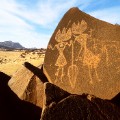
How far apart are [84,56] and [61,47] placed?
803mm

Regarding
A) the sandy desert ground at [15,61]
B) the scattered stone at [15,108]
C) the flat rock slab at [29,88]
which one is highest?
the flat rock slab at [29,88]

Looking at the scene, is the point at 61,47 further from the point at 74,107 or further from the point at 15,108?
the point at 74,107

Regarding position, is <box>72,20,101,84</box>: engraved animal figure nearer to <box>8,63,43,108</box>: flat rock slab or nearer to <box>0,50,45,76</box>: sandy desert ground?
<box>8,63,43,108</box>: flat rock slab

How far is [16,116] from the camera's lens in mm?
6305

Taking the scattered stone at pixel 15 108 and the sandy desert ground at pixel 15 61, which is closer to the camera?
the scattered stone at pixel 15 108

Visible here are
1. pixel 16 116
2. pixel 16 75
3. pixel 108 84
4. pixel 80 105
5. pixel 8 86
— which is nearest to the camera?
pixel 80 105

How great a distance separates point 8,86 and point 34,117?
114 cm

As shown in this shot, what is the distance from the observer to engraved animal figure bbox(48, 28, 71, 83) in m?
6.79

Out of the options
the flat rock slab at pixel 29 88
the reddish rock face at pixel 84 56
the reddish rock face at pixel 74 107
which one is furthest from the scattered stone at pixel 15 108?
the reddish rock face at pixel 74 107

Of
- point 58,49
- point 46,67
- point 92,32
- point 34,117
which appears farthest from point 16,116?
point 92,32

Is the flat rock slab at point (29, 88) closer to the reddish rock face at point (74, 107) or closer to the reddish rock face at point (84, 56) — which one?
the reddish rock face at point (84, 56)

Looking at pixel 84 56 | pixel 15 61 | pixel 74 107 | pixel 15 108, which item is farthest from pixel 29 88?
pixel 15 61

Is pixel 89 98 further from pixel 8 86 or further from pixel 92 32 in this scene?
pixel 8 86

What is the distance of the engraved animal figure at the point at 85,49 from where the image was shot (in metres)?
6.25
